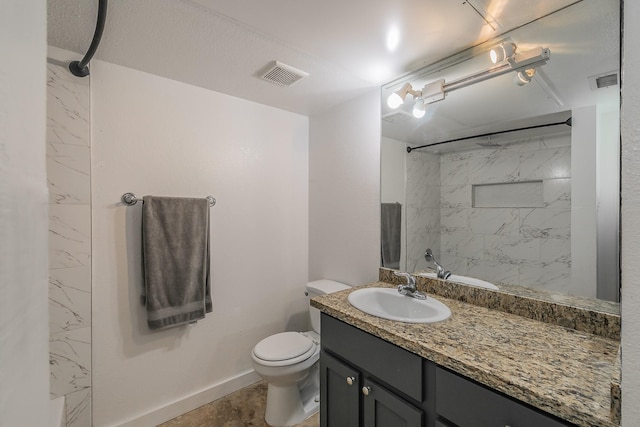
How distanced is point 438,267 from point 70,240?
6.60 feet

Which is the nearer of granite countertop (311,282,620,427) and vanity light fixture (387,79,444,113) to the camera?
granite countertop (311,282,620,427)

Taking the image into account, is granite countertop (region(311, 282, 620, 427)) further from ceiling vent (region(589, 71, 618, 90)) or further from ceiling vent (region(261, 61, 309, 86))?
ceiling vent (region(261, 61, 309, 86))

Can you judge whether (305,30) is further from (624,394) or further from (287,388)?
(287,388)

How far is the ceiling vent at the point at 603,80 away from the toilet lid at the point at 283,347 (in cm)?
191

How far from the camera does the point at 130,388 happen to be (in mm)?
1579

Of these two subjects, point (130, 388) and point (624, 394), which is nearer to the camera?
point (624, 394)

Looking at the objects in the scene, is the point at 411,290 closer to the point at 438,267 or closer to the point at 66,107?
the point at 438,267

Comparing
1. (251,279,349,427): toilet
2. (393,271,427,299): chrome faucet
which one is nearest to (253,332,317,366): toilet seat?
(251,279,349,427): toilet

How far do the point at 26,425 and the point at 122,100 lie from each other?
186 cm

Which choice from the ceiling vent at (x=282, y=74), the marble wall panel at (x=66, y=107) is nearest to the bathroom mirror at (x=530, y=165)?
the ceiling vent at (x=282, y=74)

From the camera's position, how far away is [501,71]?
1.34 m

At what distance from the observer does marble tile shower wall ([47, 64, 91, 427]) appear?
4.55ft

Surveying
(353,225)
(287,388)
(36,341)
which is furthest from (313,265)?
(36,341)

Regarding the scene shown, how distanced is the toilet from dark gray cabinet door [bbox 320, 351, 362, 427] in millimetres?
288
